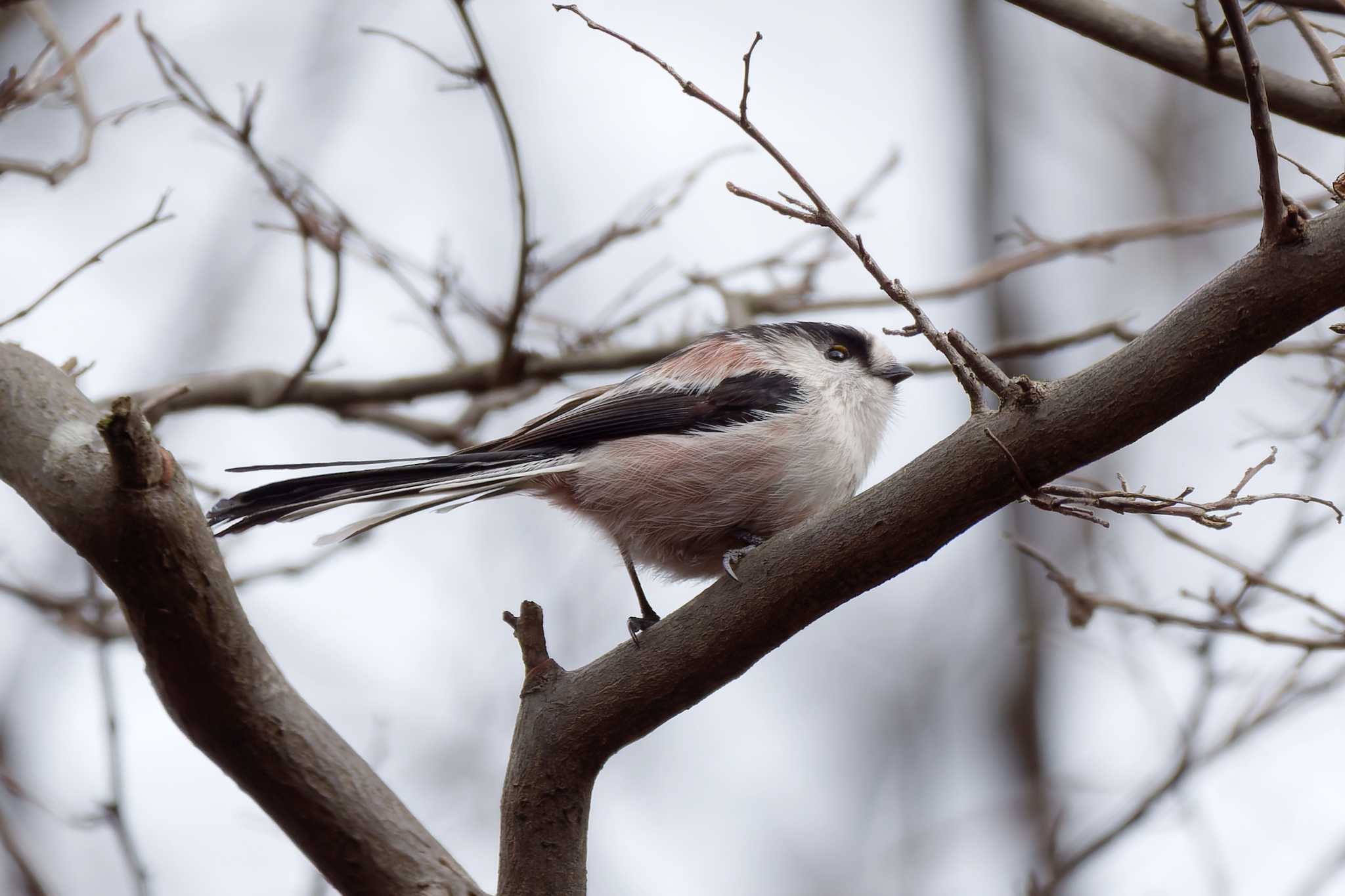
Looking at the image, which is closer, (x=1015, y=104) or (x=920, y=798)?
(x=920, y=798)

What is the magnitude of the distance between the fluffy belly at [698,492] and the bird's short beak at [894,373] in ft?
1.87

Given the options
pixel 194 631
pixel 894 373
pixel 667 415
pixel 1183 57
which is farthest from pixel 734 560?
pixel 1183 57

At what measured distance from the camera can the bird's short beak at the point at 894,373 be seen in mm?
4371

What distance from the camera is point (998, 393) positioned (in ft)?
8.13

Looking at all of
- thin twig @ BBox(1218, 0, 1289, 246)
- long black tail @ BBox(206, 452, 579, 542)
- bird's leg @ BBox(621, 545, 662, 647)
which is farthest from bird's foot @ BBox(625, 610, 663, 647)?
thin twig @ BBox(1218, 0, 1289, 246)

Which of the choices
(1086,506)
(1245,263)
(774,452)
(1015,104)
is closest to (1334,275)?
(1245,263)

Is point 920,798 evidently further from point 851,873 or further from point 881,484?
point 881,484

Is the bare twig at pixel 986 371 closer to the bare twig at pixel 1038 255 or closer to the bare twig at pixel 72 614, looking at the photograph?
the bare twig at pixel 1038 255

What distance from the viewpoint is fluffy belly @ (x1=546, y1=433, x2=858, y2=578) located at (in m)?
3.74

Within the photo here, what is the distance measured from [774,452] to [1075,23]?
1546 mm

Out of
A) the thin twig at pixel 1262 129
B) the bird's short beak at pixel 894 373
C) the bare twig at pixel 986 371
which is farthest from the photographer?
the bird's short beak at pixel 894 373

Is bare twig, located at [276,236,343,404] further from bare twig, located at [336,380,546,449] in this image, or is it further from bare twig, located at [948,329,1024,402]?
bare twig, located at [948,329,1024,402]

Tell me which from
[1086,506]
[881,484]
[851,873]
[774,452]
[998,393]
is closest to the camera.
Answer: [998,393]

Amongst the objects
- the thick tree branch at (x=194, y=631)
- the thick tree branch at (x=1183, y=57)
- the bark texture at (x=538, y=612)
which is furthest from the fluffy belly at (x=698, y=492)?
the thick tree branch at (x=1183, y=57)
